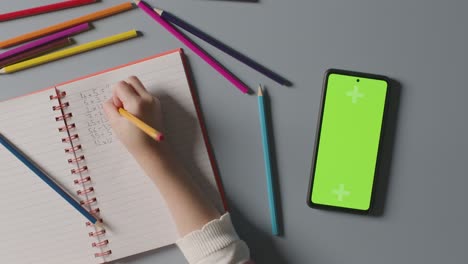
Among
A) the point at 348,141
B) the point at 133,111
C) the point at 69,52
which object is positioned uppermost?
the point at 69,52

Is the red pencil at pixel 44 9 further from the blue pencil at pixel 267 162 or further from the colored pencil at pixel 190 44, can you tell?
the blue pencil at pixel 267 162

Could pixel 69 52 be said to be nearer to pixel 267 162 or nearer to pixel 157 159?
pixel 157 159

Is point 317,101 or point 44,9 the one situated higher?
point 44,9

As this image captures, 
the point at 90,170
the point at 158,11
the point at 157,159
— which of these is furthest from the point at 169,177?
the point at 158,11

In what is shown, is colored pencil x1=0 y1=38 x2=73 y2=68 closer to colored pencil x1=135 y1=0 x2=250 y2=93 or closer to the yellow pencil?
the yellow pencil

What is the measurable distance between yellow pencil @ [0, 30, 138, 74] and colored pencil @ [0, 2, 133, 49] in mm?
32

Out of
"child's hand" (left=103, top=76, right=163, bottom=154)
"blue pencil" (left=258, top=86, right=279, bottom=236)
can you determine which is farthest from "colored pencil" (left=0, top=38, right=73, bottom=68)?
"blue pencil" (left=258, top=86, right=279, bottom=236)

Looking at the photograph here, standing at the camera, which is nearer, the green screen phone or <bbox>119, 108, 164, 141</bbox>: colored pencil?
<bbox>119, 108, 164, 141</bbox>: colored pencil

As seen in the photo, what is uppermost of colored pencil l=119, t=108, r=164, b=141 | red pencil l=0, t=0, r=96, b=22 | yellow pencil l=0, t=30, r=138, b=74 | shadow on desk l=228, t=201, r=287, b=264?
red pencil l=0, t=0, r=96, b=22

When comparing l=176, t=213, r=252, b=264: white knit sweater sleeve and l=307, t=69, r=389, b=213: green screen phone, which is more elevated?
l=307, t=69, r=389, b=213: green screen phone

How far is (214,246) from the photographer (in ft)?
2.25

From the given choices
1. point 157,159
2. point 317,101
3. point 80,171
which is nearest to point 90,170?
→ point 80,171

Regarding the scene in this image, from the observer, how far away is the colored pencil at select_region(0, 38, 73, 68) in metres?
0.76

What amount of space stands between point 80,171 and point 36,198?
8 cm
